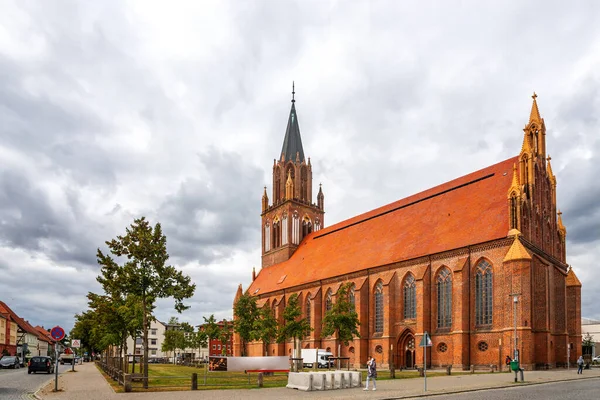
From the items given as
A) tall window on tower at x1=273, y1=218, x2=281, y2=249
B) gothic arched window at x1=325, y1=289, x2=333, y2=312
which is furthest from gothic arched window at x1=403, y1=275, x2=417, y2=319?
tall window on tower at x1=273, y1=218, x2=281, y2=249

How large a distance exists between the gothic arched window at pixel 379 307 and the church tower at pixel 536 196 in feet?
53.2

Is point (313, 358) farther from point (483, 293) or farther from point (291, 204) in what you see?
point (291, 204)

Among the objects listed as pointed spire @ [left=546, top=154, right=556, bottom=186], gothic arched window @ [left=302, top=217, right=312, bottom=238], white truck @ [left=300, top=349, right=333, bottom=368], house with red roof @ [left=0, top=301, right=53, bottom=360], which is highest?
pointed spire @ [left=546, top=154, right=556, bottom=186]

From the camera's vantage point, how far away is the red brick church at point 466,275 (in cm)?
4428

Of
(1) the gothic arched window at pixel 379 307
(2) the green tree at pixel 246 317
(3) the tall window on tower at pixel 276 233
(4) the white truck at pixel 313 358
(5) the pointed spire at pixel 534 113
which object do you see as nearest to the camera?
(5) the pointed spire at pixel 534 113

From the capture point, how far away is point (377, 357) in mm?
54938

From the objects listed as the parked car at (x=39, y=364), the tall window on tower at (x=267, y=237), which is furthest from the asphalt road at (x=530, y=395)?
the tall window on tower at (x=267, y=237)

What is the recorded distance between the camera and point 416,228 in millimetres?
57531

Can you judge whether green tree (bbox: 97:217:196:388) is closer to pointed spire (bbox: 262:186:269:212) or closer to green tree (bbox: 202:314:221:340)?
green tree (bbox: 202:314:221:340)

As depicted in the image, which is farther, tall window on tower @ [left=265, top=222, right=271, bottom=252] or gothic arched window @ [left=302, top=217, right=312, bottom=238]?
tall window on tower @ [left=265, top=222, right=271, bottom=252]

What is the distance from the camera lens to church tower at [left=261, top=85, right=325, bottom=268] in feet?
278

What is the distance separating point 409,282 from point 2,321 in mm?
73867

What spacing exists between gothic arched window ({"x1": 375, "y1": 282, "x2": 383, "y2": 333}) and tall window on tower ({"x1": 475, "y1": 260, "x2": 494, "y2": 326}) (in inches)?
479

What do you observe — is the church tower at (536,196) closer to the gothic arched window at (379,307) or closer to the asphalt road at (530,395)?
the gothic arched window at (379,307)
